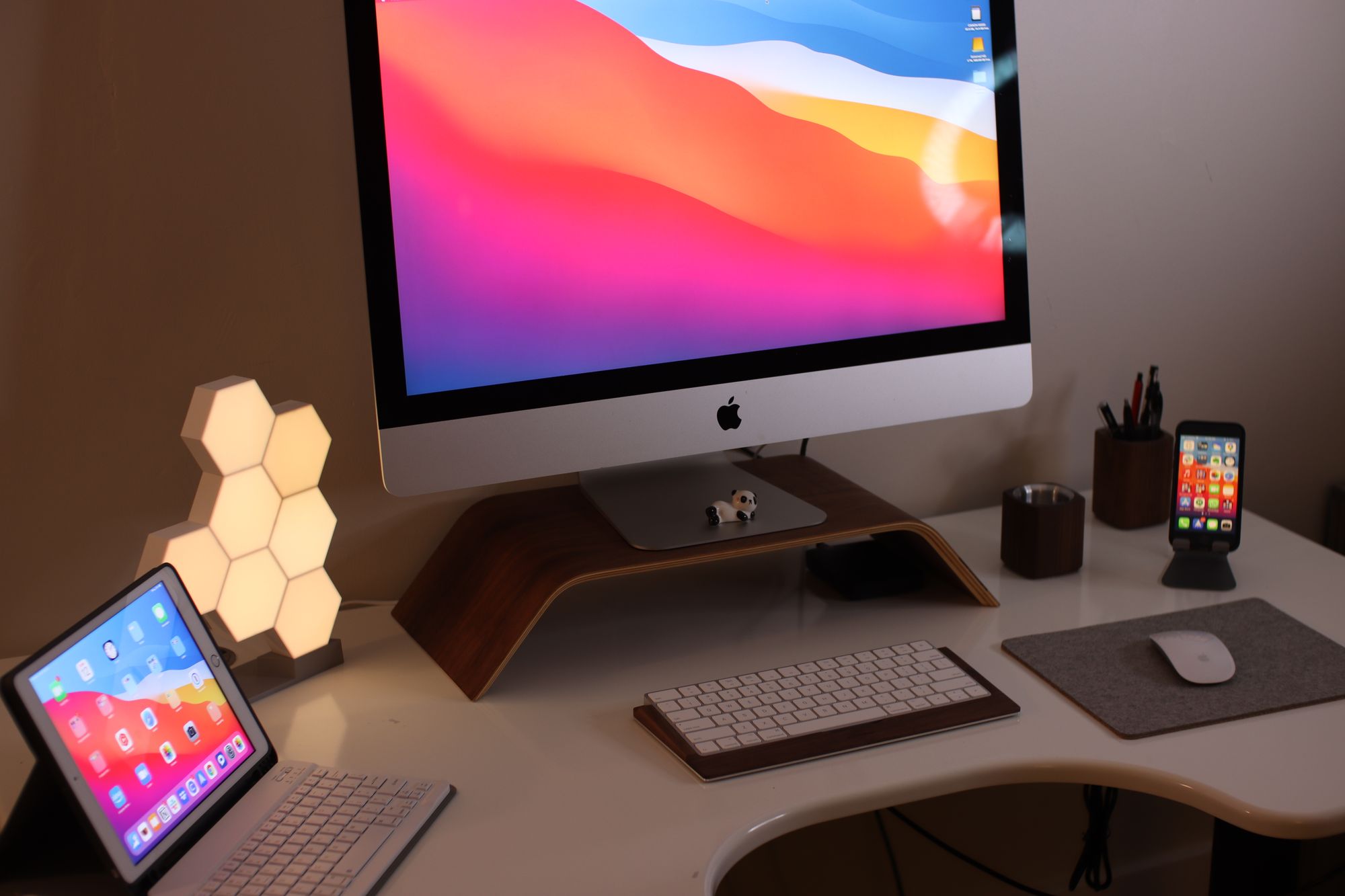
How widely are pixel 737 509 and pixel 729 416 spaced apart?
3.7 inches

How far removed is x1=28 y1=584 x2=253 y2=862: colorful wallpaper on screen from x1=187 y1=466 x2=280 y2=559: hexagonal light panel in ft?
0.46

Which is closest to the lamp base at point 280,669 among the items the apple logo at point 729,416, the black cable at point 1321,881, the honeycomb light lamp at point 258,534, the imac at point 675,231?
the honeycomb light lamp at point 258,534

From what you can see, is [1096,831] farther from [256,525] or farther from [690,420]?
[256,525]

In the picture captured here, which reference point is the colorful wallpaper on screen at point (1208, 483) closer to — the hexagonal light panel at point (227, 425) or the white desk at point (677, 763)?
the white desk at point (677, 763)

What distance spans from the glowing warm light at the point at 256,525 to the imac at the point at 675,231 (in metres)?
0.12

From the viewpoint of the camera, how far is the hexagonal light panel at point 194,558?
978 mm

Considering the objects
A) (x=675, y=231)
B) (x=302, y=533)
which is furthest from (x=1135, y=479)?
(x=302, y=533)

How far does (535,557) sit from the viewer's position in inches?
43.5

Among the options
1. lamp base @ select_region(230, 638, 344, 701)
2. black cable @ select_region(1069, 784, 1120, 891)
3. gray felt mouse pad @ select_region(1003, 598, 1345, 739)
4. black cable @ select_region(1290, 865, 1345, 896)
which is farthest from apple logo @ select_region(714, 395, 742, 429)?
black cable @ select_region(1290, 865, 1345, 896)

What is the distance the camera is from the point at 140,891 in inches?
30.8

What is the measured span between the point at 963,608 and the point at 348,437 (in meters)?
0.69

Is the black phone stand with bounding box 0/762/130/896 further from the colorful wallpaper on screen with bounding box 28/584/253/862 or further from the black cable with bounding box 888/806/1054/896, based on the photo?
the black cable with bounding box 888/806/1054/896

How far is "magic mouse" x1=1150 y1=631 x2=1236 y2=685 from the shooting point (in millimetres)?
1013

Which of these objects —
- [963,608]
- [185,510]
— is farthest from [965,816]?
[185,510]
